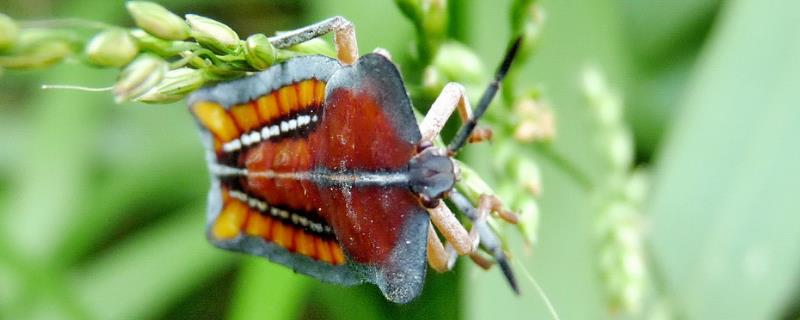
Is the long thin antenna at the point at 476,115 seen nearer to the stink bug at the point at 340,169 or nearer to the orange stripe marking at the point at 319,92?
the stink bug at the point at 340,169

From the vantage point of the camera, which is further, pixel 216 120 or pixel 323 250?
pixel 216 120

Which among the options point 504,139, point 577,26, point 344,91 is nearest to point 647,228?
point 577,26

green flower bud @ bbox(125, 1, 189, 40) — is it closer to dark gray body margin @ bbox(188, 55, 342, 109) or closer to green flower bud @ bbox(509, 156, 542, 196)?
dark gray body margin @ bbox(188, 55, 342, 109)

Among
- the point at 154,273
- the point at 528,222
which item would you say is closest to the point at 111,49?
the point at 528,222

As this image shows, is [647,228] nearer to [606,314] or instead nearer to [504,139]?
[606,314]

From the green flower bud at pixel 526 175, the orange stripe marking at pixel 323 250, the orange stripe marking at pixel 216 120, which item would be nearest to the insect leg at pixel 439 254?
the orange stripe marking at pixel 323 250

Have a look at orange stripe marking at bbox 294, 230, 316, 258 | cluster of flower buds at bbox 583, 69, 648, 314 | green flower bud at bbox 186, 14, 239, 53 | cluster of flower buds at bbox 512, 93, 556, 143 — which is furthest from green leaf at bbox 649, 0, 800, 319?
green flower bud at bbox 186, 14, 239, 53

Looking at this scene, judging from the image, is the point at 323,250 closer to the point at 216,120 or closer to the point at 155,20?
the point at 216,120
